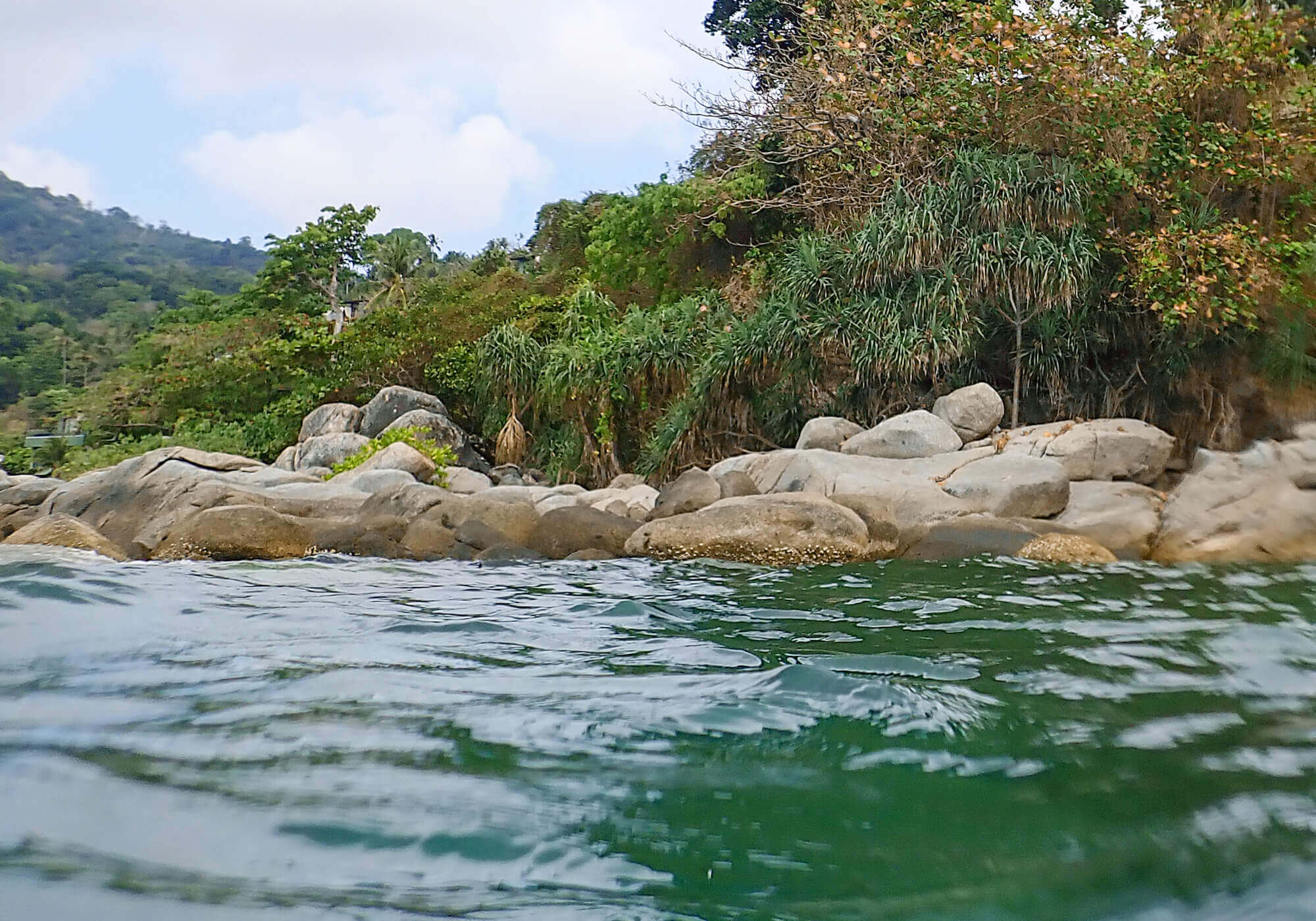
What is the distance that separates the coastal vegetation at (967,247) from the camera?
10.8 meters

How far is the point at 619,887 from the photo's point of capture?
187cm

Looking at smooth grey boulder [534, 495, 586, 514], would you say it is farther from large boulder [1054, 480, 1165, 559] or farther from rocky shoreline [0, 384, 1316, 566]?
large boulder [1054, 480, 1165, 559]

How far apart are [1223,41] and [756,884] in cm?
1219

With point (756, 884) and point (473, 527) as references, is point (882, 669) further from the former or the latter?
point (473, 527)

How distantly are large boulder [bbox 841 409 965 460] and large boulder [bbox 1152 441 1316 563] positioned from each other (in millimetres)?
2328

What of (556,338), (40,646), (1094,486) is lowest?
Answer: (40,646)

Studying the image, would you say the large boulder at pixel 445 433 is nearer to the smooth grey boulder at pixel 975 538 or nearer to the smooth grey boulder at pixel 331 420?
the smooth grey boulder at pixel 331 420

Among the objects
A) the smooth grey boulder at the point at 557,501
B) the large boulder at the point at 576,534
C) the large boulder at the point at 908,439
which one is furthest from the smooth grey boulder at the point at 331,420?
the large boulder at the point at 908,439

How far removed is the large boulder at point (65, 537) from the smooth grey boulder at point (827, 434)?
22.2ft

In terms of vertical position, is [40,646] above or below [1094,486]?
below

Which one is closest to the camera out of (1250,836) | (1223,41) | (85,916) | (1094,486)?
(85,916)

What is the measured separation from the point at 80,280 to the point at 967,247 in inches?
2713

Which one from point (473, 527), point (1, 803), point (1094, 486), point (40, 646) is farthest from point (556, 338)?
point (1, 803)

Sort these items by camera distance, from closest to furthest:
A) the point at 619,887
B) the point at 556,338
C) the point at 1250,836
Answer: the point at 619,887 < the point at 1250,836 < the point at 556,338
